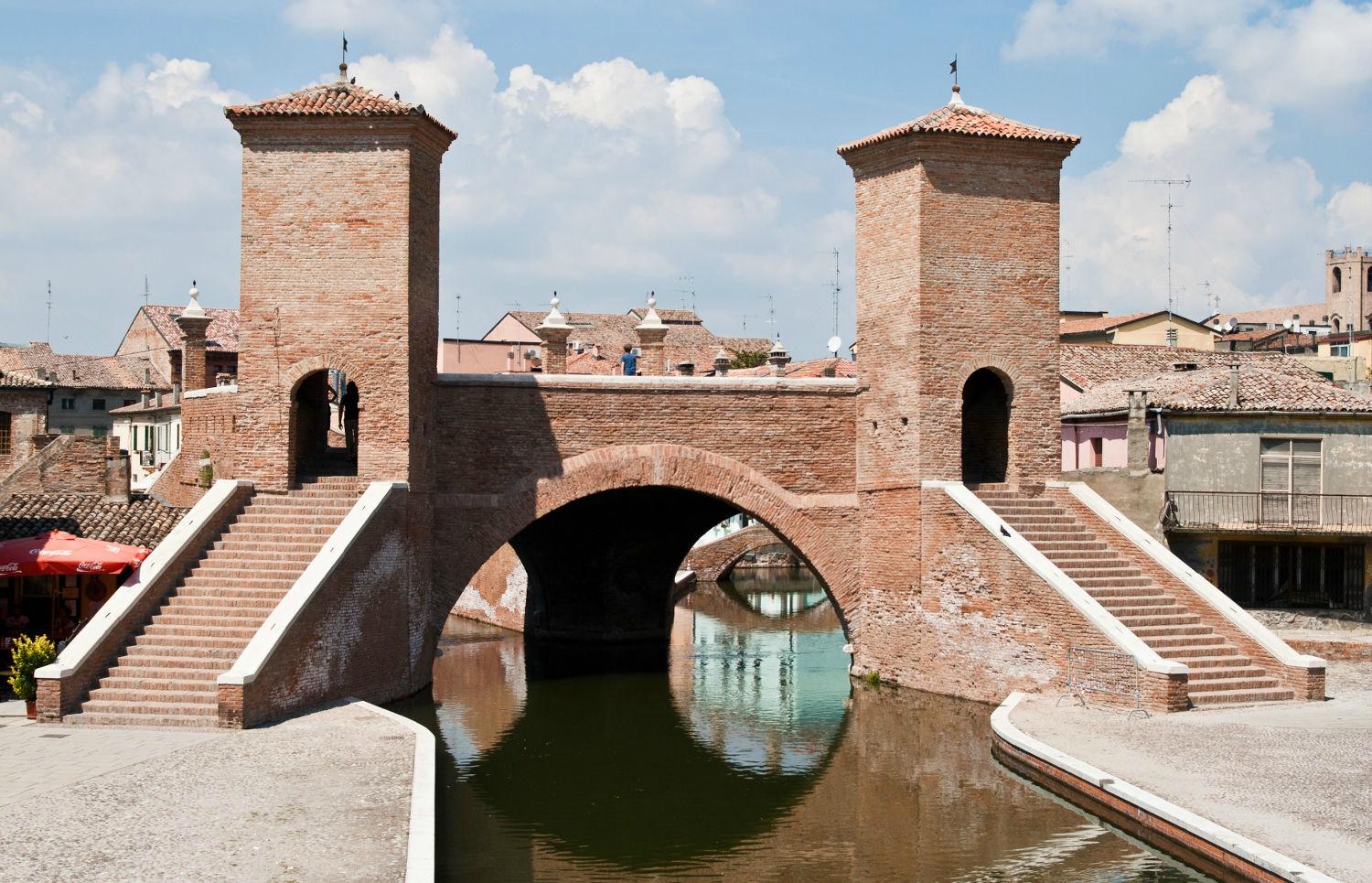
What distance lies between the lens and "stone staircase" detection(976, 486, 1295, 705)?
1805 cm

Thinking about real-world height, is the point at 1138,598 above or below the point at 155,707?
above

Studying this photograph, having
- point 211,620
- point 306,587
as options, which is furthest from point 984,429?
point 211,620

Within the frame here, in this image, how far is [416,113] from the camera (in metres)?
19.7

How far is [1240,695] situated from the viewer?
702 inches

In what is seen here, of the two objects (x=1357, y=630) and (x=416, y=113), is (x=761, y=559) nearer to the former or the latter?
(x=1357, y=630)

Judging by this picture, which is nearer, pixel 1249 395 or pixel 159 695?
pixel 159 695

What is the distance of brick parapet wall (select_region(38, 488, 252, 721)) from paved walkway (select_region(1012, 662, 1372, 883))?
10.4 m

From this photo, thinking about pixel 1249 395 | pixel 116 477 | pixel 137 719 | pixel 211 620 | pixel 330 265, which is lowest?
pixel 137 719

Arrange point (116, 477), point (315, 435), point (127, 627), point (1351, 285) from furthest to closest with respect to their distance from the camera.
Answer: point (1351, 285) → point (315, 435) → point (116, 477) → point (127, 627)

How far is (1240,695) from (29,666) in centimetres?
1426

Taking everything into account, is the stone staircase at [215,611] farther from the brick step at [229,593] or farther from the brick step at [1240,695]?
the brick step at [1240,695]

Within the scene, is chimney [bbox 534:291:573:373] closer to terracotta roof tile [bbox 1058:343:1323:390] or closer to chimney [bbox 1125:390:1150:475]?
chimney [bbox 1125:390:1150:475]

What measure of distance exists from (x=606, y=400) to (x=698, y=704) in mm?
4971

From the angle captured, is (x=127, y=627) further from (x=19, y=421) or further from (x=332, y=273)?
(x=19, y=421)
